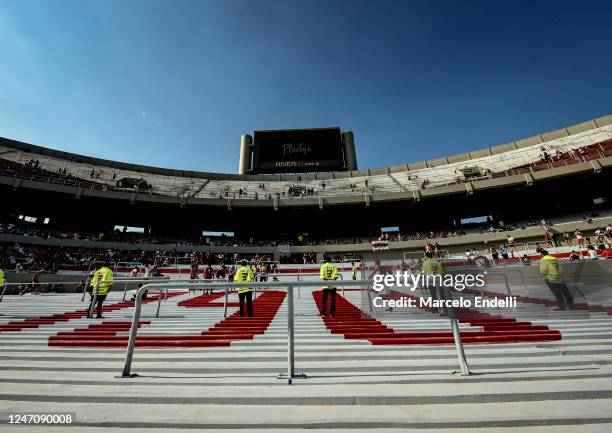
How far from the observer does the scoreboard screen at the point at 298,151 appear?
1588 inches

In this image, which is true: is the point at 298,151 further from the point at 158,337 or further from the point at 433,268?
the point at 158,337

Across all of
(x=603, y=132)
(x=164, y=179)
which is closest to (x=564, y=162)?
(x=603, y=132)

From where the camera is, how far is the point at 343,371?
318cm

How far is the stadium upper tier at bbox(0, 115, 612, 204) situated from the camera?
98.7 ft

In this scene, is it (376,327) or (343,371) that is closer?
(343,371)

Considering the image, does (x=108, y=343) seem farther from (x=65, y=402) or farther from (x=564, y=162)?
(x=564, y=162)

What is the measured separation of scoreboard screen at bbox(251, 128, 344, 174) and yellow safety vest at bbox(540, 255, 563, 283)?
33.7m

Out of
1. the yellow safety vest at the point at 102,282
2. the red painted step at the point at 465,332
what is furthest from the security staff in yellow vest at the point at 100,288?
the red painted step at the point at 465,332

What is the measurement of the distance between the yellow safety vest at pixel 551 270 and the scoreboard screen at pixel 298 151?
33710mm

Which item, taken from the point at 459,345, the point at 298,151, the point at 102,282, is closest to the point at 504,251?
the point at 459,345

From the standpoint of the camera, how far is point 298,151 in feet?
134

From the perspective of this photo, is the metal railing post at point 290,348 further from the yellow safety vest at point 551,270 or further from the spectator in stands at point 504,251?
the spectator in stands at point 504,251

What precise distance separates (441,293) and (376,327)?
256cm

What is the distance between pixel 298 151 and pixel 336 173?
24.7ft
